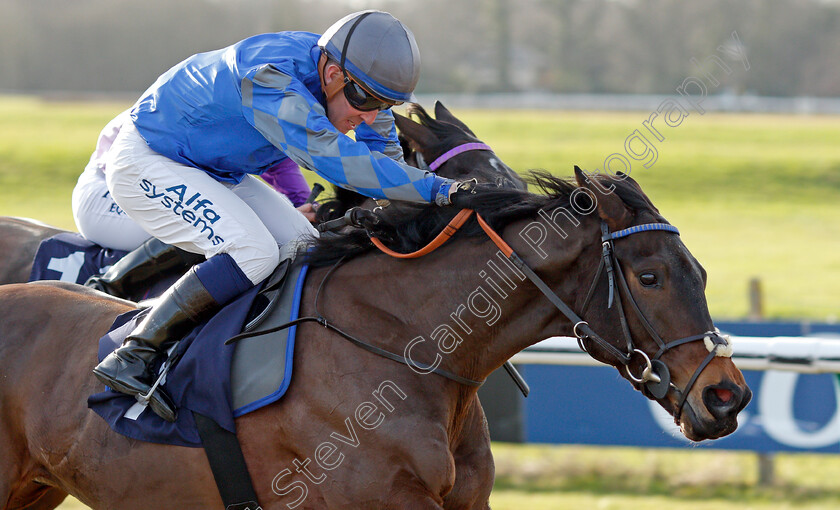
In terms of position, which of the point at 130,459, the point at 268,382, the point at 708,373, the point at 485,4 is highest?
the point at 708,373

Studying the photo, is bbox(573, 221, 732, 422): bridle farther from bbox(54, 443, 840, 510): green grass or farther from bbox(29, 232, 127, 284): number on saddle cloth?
bbox(54, 443, 840, 510): green grass

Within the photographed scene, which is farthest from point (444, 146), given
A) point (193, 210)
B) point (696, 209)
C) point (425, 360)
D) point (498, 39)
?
point (498, 39)

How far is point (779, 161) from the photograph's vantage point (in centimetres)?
2320

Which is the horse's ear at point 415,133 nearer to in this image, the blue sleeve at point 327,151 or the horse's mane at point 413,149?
the horse's mane at point 413,149

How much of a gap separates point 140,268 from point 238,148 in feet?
3.47

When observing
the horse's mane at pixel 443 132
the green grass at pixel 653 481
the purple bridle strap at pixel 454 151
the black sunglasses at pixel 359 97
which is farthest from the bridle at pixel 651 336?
the green grass at pixel 653 481

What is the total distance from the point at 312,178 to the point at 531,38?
1535 inches

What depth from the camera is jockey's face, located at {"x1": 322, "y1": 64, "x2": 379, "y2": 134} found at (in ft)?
9.40

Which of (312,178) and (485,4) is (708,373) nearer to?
(312,178)

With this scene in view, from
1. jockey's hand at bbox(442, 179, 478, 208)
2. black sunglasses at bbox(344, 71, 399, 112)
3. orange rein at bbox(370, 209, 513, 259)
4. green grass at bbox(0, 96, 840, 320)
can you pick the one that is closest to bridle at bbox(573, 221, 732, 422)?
orange rein at bbox(370, 209, 513, 259)

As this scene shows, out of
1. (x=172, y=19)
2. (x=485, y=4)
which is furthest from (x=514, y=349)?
(x=485, y=4)

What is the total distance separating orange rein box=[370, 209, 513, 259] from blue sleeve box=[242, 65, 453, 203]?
11 centimetres

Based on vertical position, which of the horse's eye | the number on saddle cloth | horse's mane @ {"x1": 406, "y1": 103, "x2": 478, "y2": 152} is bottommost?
the number on saddle cloth

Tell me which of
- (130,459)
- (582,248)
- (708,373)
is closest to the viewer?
(708,373)
